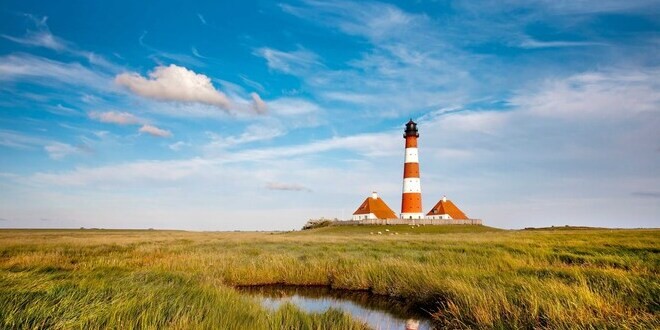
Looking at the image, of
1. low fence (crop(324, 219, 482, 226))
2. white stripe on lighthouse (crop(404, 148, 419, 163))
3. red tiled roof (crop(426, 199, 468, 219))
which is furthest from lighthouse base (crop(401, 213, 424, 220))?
red tiled roof (crop(426, 199, 468, 219))

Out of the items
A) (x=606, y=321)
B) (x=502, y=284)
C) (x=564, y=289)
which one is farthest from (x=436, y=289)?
(x=606, y=321)

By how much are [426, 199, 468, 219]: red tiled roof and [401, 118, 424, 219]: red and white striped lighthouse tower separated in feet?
41.8

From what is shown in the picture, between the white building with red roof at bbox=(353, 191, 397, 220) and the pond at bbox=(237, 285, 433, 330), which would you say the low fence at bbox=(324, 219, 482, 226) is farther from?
the pond at bbox=(237, 285, 433, 330)

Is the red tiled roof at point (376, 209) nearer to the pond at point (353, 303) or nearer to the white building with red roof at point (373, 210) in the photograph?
the white building with red roof at point (373, 210)

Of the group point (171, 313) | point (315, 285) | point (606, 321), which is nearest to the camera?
point (606, 321)

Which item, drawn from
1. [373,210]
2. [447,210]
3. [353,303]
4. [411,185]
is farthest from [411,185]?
[353,303]

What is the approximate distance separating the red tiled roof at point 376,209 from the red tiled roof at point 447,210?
800 cm

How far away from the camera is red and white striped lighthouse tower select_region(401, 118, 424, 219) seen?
6438 centimetres

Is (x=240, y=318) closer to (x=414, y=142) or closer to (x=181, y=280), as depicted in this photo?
(x=181, y=280)

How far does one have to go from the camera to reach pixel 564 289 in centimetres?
888

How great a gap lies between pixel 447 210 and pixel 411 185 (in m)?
15.3

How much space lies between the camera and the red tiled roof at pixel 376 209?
242 ft

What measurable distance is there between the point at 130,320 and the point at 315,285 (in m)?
9.88

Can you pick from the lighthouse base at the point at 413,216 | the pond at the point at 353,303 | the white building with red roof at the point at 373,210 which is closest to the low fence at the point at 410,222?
the lighthouse base at the point at 413,216
